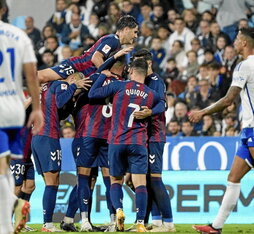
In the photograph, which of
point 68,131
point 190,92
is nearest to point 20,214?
point 68,131

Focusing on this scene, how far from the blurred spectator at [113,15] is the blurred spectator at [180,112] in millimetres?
3819

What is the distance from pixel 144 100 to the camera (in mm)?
11414

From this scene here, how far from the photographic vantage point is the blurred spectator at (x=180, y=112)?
57.6 feet

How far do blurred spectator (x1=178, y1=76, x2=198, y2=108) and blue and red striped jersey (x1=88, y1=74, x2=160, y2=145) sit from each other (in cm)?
698

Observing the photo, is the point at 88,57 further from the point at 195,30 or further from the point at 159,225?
the point at 195,30

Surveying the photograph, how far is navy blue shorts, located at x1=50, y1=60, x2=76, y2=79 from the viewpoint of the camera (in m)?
12.1

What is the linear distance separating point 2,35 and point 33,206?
745 centimetres

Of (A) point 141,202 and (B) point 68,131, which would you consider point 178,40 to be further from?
(A) point 141,202

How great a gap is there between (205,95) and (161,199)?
267 inches

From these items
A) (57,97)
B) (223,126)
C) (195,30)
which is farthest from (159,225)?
(195,30)

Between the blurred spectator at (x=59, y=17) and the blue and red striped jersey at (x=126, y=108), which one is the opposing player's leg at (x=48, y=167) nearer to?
the blue and red striped jersey at (x=126, y=108)

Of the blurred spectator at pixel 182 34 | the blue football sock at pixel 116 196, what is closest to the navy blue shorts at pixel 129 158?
the blue football sock at pixel 116 196

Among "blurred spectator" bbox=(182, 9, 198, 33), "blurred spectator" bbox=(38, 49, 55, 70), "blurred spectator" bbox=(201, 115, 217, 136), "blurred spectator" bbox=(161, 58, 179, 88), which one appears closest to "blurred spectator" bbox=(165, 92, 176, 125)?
"blurred spectator" bbox=(201, 115, 217, 136)

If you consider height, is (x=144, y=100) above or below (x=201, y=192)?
above
